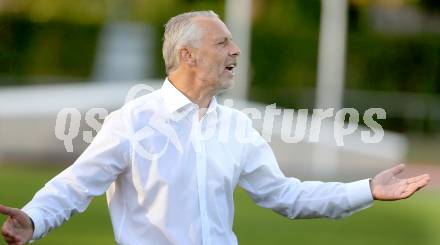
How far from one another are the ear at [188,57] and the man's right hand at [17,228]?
3.17 ft

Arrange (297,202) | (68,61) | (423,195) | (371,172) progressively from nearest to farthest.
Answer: (297,202), (423,195), (371,172), (68,61)

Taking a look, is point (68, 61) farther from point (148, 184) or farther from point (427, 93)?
point (148, 184)

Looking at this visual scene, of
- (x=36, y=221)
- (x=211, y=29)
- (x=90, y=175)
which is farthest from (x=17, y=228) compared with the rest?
(x=211, y=29)

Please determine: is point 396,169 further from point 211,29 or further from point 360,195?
point 211,29

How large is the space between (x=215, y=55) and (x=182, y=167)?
0.49 metres

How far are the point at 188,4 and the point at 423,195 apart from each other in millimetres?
Answer: 13568

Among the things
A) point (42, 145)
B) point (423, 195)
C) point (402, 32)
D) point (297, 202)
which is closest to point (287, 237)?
point (423, 195)

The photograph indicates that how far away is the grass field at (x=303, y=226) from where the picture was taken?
37.1 feet

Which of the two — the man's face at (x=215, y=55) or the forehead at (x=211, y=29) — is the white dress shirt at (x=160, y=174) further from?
the forehead at (x=211, y=29)

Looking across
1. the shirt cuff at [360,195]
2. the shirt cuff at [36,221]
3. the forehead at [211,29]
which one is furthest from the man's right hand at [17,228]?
the shirt cuff at [360,195]

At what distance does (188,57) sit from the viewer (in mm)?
5613

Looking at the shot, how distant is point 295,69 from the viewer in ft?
87.7

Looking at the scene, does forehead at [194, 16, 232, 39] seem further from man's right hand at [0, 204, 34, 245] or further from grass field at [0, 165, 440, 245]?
grass field at [0, 165, 440, 245]

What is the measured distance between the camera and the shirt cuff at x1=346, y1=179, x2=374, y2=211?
573cm
